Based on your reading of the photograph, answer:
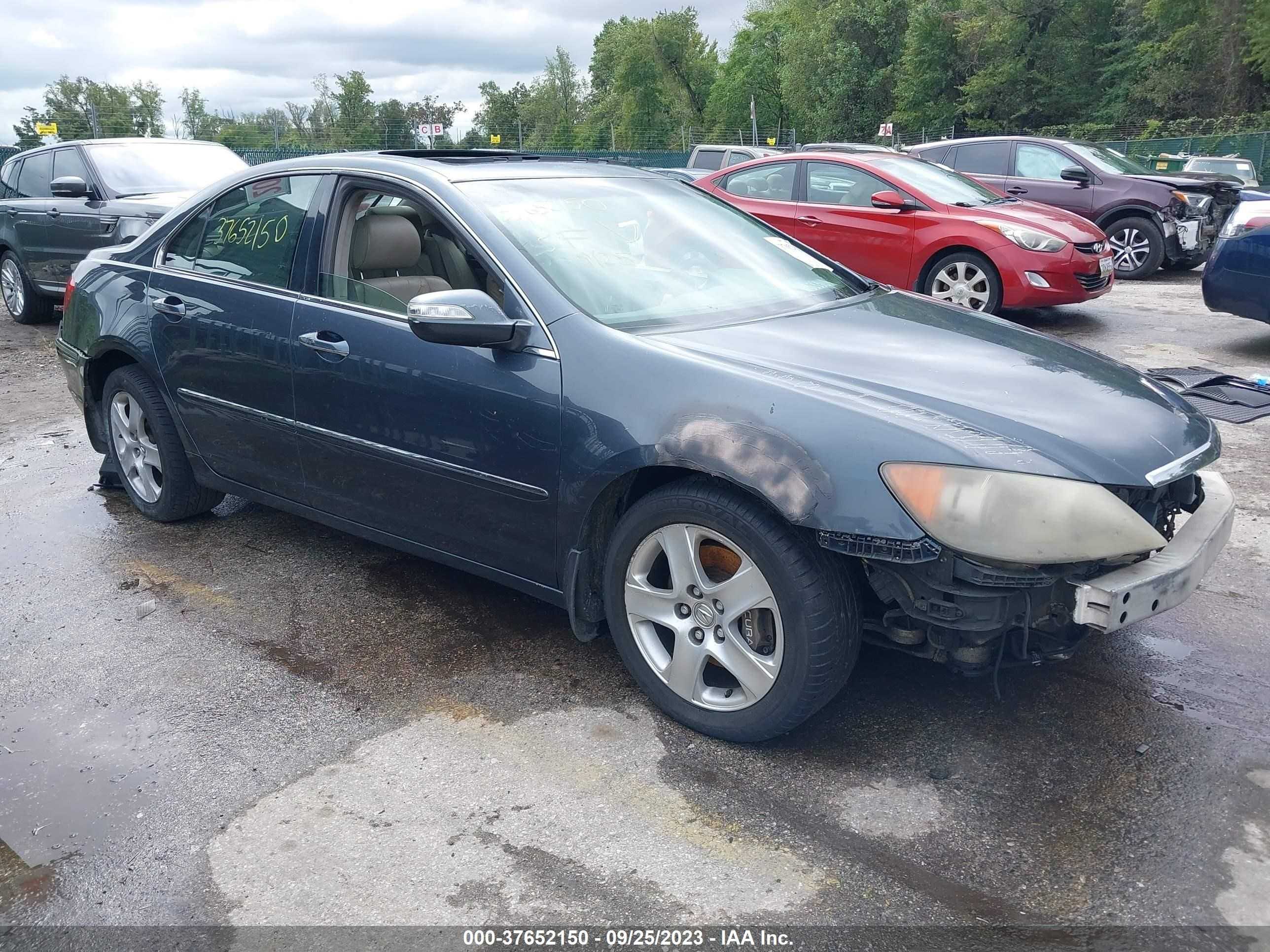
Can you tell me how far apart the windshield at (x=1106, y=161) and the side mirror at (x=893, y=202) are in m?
4.47

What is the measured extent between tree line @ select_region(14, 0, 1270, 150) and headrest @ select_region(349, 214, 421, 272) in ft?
81.0

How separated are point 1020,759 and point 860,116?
63.3 metres

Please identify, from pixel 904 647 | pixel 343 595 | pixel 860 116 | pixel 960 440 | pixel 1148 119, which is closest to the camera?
pixel 960 440

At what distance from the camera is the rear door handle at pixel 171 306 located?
4371 mm

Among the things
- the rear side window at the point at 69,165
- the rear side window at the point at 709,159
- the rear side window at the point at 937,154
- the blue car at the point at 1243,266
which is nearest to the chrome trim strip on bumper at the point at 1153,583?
the blue car at the point at 1243,266

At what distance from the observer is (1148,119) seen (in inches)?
1706

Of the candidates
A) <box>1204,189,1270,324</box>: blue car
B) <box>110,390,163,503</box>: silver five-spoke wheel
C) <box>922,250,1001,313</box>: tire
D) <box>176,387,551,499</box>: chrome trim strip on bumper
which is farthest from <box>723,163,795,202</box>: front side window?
<box>176,387,551,499</box>: chrome trim strip on bumper

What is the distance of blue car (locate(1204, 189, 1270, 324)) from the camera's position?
293 inches

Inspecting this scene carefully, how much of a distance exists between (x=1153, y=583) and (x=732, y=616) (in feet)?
3.44

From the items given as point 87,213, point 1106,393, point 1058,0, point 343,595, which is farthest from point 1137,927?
point 1058,0

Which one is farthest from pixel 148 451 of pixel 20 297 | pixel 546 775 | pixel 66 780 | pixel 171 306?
pixel 20 297

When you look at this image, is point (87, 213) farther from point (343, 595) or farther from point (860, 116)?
point (860, 116)

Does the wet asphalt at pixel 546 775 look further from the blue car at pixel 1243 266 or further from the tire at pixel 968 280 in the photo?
the tire at pixel 968 280

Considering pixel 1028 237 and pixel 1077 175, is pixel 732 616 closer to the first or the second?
pixel 1028 237
